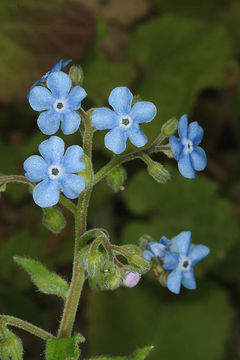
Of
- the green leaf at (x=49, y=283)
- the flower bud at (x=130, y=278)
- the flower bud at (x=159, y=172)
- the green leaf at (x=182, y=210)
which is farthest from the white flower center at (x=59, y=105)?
the green leaf at (x=182, y=210)

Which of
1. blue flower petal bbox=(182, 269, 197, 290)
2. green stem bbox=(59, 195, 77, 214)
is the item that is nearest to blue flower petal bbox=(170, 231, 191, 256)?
blue flower petal bbox=(182, 269, 197, 290)

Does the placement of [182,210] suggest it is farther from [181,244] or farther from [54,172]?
[54,172]

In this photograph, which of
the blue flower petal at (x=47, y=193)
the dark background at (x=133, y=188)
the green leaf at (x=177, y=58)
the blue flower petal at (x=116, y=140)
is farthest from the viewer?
the green leaf at (x=177, y=58)

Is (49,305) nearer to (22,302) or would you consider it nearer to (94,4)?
(22,302)

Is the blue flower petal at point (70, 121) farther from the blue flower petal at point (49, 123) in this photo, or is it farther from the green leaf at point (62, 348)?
the green leaf at point (62, 348)

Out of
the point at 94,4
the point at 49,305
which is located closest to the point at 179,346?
the point at 49,305

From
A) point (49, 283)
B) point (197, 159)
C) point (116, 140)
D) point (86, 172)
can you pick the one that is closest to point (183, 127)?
point (197, 159)

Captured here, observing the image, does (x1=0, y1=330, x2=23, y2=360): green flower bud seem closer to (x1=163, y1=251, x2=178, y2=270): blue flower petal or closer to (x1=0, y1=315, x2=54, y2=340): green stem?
(x1=0, y1=315, x2=54, y2=340): green stem
